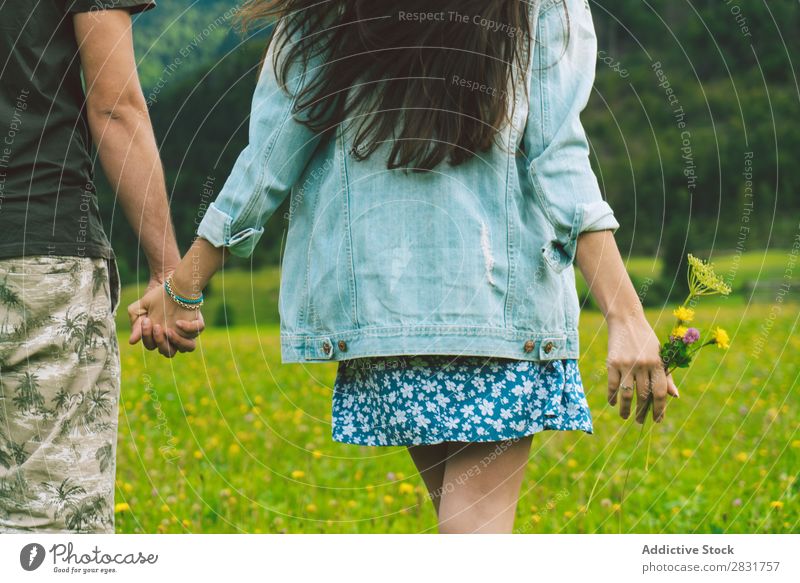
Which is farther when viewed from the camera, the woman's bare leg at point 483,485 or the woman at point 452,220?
the woman's bare leg at point 483,485

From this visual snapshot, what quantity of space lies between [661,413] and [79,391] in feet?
4.30

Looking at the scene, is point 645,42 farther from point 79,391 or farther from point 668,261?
point 79,391

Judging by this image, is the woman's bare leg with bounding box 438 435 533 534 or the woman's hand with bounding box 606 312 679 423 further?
the woman's bare leg with bounding box 438 435 533 534

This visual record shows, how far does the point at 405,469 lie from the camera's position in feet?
16.1

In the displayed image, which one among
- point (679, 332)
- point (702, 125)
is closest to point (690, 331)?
point (679, 332)

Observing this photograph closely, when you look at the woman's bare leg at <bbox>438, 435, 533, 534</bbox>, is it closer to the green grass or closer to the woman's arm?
the woman's arm

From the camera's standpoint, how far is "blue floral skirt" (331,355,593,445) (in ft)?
7.42

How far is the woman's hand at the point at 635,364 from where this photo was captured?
2.14m

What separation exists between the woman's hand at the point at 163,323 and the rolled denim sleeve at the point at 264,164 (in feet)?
0.97

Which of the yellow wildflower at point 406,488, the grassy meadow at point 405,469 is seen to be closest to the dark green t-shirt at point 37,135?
the grassy meadow at point 405,469

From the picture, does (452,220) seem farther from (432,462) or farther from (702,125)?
(702,125)

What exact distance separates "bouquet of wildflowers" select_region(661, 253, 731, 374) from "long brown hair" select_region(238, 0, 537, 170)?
1.97 ft

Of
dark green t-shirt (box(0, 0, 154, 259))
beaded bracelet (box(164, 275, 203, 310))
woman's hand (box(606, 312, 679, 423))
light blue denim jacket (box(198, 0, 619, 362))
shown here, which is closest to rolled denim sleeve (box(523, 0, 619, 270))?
light blue denim jacket (box(198, 0, 619, 362))

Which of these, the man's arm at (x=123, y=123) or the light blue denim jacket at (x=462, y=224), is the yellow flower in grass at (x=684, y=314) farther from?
the man's arm at (x=123, y=123)
